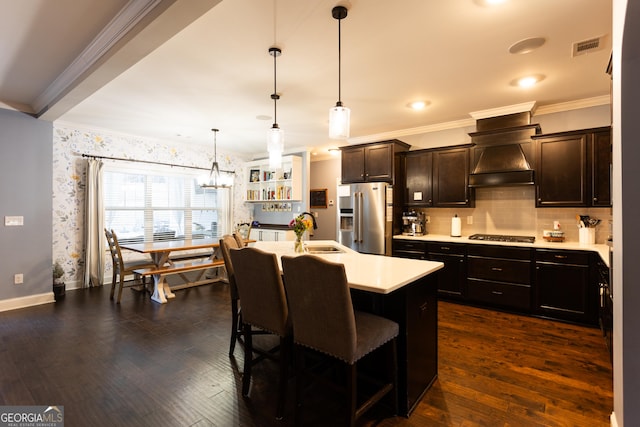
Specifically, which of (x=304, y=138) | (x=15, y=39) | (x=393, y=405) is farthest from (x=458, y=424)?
(x=304, y=138)

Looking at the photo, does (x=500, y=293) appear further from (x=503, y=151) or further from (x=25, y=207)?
(x=25, y=207)

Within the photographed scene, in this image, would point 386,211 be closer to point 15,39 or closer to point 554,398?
point 554,398

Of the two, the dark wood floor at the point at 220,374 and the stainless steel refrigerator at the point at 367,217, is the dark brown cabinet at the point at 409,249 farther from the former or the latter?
the dark wood floor at the point at 220,374

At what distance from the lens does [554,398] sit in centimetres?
210

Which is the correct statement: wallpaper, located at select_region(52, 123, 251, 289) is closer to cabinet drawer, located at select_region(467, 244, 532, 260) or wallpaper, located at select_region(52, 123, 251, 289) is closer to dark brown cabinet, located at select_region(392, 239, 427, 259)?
dark brown cabinet, located at select_region(392, 239, 427, 259)

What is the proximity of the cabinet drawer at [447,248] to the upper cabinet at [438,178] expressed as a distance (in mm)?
643

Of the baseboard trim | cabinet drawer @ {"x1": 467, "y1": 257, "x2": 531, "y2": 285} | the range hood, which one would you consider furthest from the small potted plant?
the range hood

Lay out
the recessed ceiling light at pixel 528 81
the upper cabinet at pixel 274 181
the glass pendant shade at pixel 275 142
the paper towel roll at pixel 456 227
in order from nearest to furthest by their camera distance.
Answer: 1. the glass pendant shade at pixel 275 142
2. the recessed ceiling light at pixel 528 81
3. the paper towel roll at pixel 456 227
4. the upper cabinet at pixel 274 181

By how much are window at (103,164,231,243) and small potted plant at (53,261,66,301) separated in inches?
38.9

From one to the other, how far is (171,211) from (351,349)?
18.7ft

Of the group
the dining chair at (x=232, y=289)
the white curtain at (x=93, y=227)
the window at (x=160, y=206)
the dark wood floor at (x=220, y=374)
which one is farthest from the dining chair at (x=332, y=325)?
the window at (x=160, y=206)

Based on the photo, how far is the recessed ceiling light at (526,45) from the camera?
244 cm

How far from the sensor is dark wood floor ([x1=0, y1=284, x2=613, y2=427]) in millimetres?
1920

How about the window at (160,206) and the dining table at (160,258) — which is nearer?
the dining table at (160,258)
